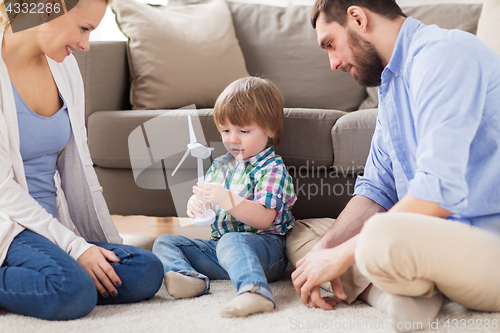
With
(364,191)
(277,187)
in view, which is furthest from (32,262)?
(364,191)

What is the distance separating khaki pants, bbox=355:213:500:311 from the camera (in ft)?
2.24

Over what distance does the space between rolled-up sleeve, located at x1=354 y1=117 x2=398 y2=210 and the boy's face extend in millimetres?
310

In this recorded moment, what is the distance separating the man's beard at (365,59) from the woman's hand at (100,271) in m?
0.70

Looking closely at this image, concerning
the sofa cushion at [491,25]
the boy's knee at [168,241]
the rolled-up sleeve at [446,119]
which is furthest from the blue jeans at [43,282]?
the sofa cushion at [491,25]

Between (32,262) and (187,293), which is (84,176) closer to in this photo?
(32,262)

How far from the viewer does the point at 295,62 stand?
6.36ft

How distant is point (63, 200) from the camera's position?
43.6 inches

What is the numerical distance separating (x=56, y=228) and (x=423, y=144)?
76cm

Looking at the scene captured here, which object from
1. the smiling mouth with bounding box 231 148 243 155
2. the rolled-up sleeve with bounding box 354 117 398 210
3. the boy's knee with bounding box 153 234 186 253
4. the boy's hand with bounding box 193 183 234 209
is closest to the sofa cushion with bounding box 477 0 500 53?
the rolled-up sleeve with bounding box 354 117 398 210

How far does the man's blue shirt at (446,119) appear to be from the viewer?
686 mm

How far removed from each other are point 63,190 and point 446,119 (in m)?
0.93

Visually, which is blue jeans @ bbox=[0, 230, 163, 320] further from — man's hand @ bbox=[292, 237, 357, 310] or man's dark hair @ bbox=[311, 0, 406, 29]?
man's dark hair @ bbox=[311, 0, 406, 29]

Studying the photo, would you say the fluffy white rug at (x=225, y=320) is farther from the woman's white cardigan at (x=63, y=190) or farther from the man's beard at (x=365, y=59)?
the man's beard at (x=365, y=59)

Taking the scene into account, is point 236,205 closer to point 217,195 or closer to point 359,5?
point 217,195
